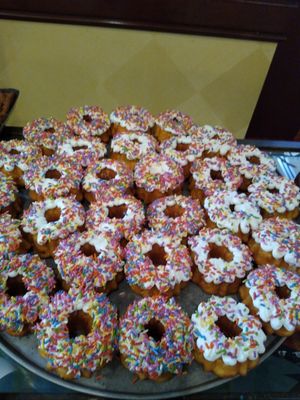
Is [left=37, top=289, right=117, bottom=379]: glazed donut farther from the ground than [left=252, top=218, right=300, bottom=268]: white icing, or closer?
closer

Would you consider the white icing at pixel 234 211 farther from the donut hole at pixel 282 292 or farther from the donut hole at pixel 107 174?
the donut hole at pixel 107 174

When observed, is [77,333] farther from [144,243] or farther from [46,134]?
[46,134]

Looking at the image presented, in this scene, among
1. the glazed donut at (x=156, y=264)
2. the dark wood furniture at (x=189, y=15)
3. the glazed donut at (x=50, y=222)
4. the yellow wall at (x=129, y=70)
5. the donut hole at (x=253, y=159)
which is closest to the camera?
the glazed donut at (x=156, y=264)

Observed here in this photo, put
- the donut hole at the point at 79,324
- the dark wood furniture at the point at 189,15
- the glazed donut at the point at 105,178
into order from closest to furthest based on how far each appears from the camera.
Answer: the donut hole at the point at 79,324 → the glazed donut at the point at 105,178 → the dark wood furniture at the point at 189,15

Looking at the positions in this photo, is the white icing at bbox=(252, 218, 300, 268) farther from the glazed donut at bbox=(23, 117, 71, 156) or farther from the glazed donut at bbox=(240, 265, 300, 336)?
the glazed donut at bbox=(23, 117, 71, 156)

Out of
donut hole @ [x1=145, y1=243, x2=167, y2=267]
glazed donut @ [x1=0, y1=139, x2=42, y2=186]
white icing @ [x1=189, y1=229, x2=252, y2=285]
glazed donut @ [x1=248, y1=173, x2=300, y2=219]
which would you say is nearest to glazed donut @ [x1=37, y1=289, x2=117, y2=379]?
donut hole @ [x1=145, y1=243, x2=167, y2=267]

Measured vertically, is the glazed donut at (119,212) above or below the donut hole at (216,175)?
below

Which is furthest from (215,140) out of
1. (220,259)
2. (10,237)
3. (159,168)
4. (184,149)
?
(10,237)

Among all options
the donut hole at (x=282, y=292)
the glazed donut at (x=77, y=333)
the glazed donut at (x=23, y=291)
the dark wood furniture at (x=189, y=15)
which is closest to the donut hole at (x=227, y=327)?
the donut hole at (x=282, y=292)
